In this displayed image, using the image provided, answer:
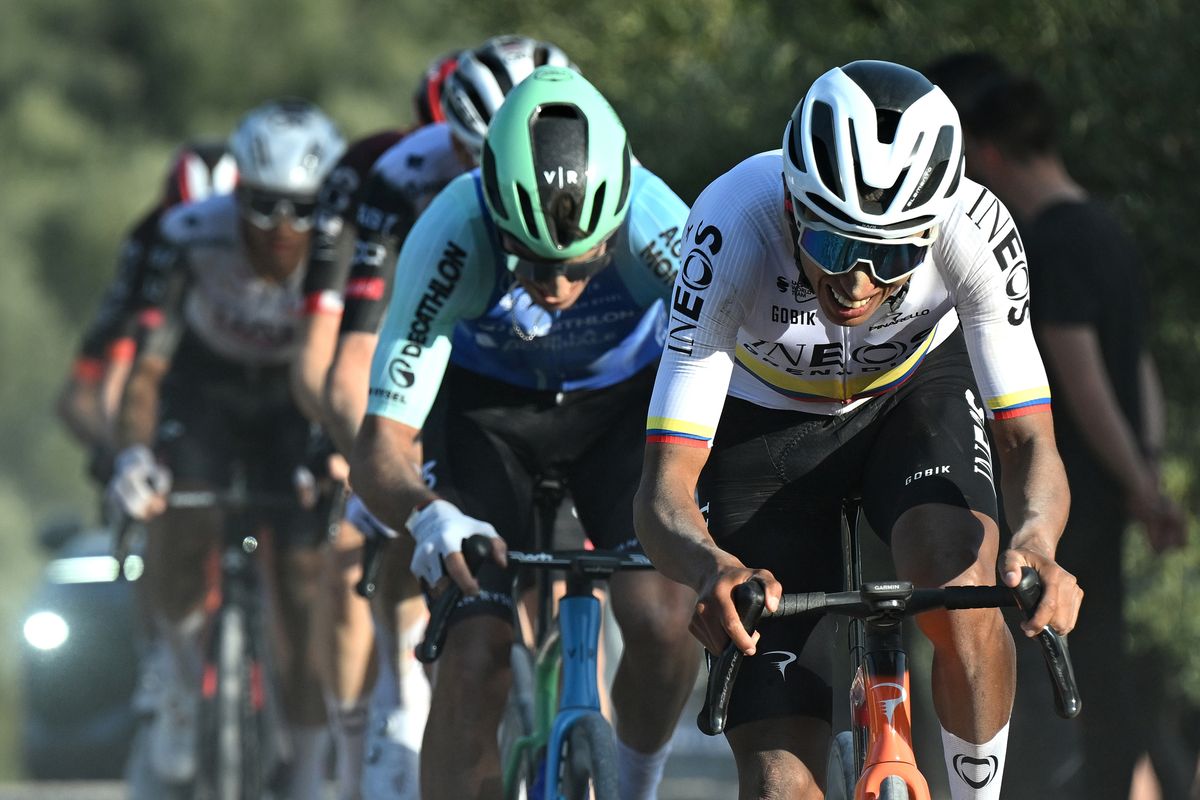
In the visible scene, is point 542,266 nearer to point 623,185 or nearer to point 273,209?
point 623,185

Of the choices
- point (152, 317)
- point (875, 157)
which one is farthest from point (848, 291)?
point (152, 317)

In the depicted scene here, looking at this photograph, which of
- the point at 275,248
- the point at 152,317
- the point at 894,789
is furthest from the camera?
the point at 152,317

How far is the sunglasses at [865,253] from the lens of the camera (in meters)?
4.30

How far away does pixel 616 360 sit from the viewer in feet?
19.8

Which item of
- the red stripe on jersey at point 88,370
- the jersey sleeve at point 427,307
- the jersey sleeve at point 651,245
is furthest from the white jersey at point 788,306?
the red stripe on jersey at point 88,370

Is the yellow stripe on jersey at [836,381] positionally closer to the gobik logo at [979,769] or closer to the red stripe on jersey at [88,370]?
the gobik logo at [979,769]

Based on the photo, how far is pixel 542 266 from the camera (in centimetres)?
537

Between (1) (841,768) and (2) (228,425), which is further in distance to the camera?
(2) (228,425)

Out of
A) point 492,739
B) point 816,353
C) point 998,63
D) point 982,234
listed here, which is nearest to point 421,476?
point 492,739

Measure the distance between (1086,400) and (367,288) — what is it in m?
2.24

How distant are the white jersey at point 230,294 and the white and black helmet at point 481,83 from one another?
2.20 m

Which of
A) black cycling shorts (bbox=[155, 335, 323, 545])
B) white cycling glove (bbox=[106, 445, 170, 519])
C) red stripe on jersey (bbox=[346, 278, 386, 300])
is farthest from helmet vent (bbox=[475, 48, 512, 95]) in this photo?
black cycling shorts (bbox=[155, 335, 323, 545])

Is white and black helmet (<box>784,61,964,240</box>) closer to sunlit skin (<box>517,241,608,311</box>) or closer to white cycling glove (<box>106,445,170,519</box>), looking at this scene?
sunlit skin (<box>517,241,608,311</box>)

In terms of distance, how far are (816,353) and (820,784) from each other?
951 millimetres
